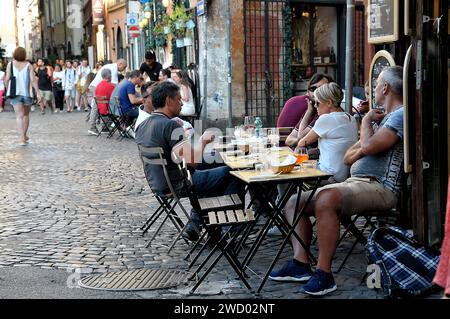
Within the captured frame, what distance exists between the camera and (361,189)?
4926 millimetres

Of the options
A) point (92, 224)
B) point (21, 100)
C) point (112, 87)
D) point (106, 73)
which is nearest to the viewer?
point (92, 224)

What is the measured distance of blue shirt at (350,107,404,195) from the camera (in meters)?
5.04

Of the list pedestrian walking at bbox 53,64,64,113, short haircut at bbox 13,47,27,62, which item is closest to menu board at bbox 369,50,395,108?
short haircut at bbox 13,47,27,62

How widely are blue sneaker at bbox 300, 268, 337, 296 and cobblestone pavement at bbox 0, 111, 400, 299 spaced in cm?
6

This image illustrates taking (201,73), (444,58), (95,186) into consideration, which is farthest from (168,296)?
(201,73)

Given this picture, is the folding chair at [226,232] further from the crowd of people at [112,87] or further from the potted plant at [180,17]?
the potted plant at [180,17]

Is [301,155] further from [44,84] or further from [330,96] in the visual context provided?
[44,84]

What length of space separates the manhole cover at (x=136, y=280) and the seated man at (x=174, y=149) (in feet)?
2.57

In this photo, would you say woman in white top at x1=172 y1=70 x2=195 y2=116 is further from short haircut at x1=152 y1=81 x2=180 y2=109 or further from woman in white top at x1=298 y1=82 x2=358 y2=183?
woman in white top at x1=298 y1=82 x2=358 y2=183

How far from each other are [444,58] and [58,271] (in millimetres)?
3253

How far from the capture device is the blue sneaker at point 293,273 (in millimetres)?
4977

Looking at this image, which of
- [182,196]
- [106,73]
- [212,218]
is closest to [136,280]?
[212,218]

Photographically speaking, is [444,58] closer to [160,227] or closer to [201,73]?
[160,227]

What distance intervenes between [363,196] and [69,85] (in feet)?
68.2
